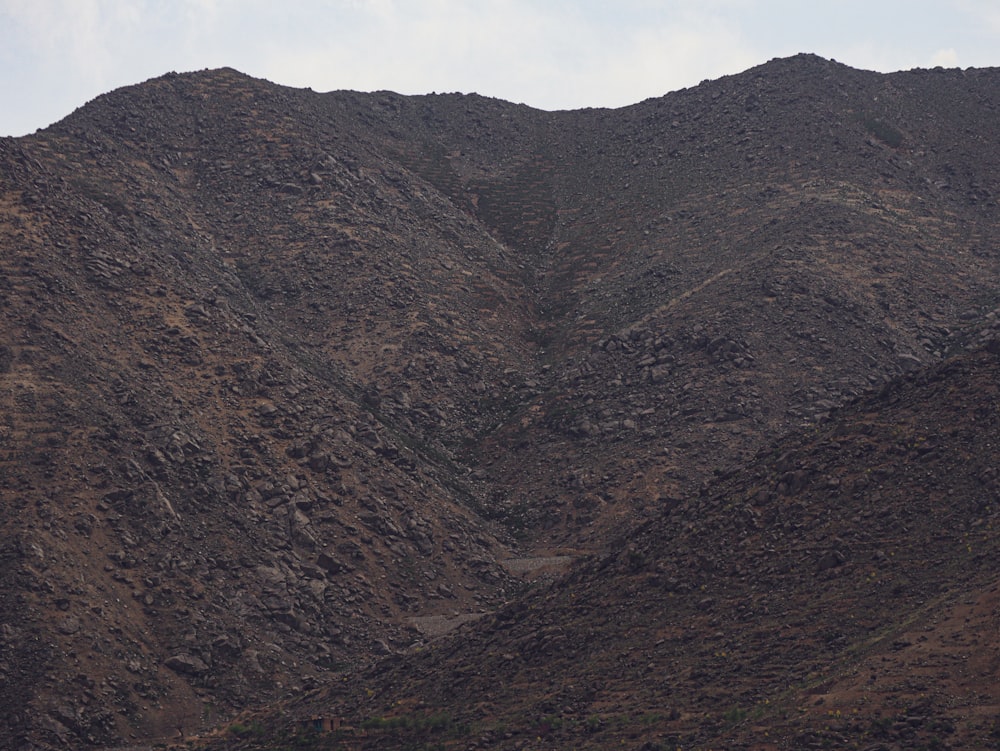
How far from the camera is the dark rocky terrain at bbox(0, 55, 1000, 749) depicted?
34281 mm

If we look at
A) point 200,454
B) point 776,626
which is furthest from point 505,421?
point 776,626

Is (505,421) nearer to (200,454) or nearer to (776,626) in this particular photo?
(200,454)

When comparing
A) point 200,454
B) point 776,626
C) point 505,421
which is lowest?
point 776,626

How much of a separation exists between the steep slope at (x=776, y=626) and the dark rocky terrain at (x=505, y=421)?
130 mm

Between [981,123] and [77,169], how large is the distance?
63736mm

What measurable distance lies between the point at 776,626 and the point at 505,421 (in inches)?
1289

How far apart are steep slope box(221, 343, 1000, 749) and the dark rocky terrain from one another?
5.1 inches

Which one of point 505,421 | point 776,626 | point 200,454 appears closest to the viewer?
point 776,626

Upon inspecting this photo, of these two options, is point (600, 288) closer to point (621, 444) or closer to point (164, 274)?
point (621, 444)

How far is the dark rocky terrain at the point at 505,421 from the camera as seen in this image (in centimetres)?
3428

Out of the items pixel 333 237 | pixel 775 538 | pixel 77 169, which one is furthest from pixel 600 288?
pixel 775 538

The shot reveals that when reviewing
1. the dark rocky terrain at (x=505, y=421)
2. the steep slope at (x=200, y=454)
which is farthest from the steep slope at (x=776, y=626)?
the steep slope at (x=200, y=454)

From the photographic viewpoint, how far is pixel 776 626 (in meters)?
→ 33.3

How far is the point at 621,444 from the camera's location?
6003 centimetres
